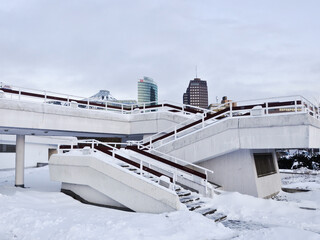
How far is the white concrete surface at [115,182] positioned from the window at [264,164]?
23.4ft

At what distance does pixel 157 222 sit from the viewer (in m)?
8.90

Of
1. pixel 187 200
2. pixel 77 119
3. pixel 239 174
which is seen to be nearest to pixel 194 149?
pixel 239 174

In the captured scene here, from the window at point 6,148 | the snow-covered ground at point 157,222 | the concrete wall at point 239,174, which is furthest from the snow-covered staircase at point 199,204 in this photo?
the window at point 6,148

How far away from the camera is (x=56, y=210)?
1093 cm

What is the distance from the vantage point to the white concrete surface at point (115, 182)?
10312 millimetres

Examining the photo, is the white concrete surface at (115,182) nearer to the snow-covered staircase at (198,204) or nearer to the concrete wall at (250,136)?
the snow-covered staircase at (198,204)

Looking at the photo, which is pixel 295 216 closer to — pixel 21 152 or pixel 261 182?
pixel 261 182

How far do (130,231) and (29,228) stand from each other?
3.25 m

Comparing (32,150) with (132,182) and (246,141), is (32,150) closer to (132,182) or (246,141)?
(132,182)

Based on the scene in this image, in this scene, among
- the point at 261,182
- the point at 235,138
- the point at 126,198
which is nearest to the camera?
the point at 126,198

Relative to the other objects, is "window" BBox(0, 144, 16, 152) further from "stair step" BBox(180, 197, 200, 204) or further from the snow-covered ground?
"stair step" BBox(180, 197, 200, 204)

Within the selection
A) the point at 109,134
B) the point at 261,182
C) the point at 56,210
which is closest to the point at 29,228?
the point at 56,210

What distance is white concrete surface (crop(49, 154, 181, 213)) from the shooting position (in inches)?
406

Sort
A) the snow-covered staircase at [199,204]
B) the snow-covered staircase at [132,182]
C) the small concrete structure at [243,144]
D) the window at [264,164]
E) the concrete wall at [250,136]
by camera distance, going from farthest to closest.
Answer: the window at [264,164] < the small concrete structure at [243,144] < the concrete wall at [250,136] < the snow-covered staircase at [132,182] < the snow-covered staircase at [199,204]
